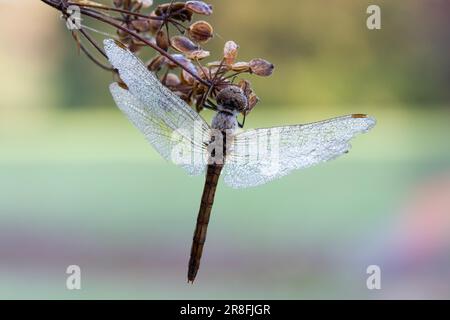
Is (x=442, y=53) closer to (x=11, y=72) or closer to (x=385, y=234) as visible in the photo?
(x=385, y=234)

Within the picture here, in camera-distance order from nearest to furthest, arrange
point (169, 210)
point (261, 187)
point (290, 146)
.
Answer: point (290, 146) → point (169, 210) → point (261, 187)

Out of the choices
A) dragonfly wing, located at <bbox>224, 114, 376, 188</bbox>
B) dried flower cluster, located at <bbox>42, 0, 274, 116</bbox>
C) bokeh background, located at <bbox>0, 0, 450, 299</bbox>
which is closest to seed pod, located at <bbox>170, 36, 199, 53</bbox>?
dried flower cluster, located at <bbox>42, 0, 274, 116</bbox>

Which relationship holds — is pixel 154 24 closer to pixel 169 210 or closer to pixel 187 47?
pixel 187 47

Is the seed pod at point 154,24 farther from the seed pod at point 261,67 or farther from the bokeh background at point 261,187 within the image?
the bokeh background at point 261,187

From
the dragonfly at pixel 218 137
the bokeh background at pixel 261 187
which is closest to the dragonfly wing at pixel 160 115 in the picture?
the dragonfly at pixel 218 137

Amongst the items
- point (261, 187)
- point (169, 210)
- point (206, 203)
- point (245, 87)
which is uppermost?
point (261, 187)

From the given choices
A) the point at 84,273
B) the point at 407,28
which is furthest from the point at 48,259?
the point at 407,28

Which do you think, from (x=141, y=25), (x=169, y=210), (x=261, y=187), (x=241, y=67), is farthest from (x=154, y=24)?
(x=261, y=187)
